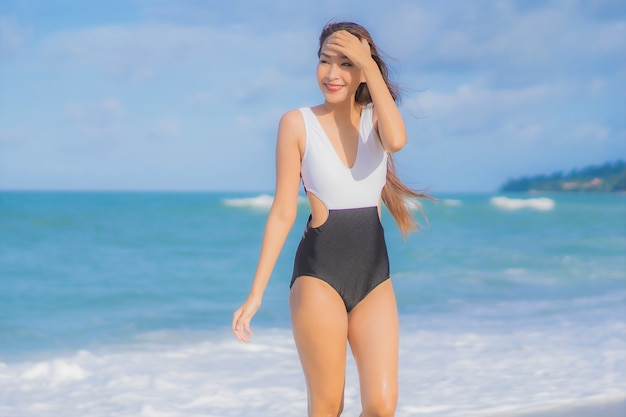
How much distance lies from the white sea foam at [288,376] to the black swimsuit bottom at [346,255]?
2864mm

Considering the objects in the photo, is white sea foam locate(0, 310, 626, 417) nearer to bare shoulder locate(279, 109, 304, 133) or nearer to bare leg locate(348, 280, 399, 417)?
bare leg locate(348, 280, 399, 417)

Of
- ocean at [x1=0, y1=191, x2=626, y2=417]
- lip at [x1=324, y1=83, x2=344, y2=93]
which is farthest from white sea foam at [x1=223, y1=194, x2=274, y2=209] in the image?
lip at [x1=324, y1=83, x2=344, y2=93]

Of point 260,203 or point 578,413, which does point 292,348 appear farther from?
point 260,203

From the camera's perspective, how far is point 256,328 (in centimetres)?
1047

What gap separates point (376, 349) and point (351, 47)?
3.67ft

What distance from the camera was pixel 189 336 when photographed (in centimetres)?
1008

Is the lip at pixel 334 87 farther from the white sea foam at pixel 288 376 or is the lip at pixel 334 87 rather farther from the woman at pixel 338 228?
the white sea foam at pixel 288 376

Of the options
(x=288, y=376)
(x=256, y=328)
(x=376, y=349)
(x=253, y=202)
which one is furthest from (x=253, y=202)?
(x=376, y=349)

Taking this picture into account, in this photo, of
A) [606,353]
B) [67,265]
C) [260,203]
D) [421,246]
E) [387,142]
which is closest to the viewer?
[387,142]

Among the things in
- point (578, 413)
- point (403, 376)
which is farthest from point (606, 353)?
point (578, 413)

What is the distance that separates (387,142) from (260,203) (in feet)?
120

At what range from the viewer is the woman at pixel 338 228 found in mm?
3211

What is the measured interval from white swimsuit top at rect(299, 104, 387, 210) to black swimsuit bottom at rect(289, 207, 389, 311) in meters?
0.05

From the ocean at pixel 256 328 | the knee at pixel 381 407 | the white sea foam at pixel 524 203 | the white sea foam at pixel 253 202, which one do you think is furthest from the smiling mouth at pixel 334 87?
the white sea foam at pixel 524 203
